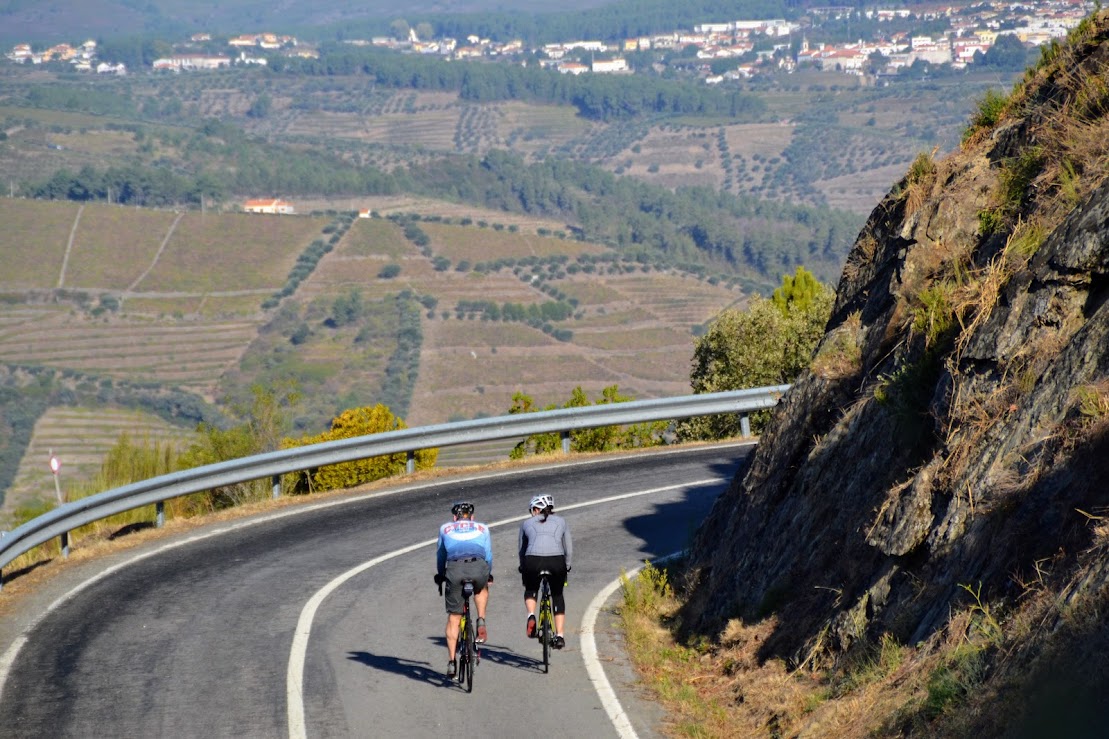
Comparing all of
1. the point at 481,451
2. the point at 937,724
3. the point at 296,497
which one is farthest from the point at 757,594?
the point at 481,451

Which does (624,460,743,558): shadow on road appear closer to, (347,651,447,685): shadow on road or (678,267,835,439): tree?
(347,651,447,685): shadow on road

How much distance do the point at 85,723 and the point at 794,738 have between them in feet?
15.5

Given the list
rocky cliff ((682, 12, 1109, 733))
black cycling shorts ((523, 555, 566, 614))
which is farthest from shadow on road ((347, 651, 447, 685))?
rocky cliff ((682, 12, 1109, 733))

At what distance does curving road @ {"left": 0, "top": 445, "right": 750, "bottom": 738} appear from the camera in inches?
381

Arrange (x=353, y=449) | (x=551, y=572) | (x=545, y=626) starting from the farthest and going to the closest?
(x=353, y=449) < (x=551, y=572) < (x=545, y=626)

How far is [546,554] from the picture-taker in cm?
1090

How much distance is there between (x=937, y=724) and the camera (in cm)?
726

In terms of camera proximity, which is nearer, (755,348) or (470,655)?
(470,655)

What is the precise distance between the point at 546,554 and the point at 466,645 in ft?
3.57

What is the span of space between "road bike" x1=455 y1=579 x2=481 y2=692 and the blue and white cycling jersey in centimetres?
21

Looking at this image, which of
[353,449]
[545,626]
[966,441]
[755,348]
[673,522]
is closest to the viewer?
[966,441]

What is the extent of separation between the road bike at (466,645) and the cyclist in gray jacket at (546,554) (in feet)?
2.05

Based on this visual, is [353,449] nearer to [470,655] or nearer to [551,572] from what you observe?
[551,572]

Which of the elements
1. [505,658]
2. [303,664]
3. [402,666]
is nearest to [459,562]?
[402,666]
